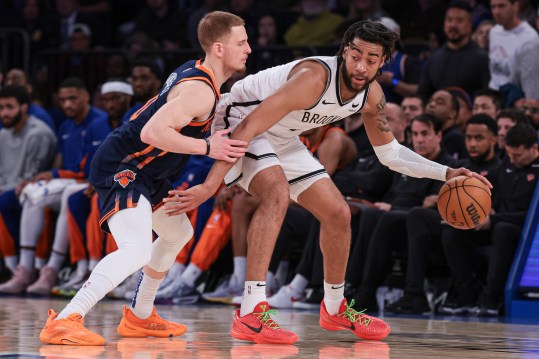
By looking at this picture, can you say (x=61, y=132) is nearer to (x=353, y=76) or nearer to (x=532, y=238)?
(x=532, y=238)

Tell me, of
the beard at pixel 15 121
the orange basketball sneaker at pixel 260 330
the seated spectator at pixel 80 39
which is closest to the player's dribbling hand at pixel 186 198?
the orange basketball sneaker at pixel 260 330

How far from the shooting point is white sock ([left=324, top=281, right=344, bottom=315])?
5.62m

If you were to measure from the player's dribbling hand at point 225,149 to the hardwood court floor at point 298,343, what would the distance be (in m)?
0.91

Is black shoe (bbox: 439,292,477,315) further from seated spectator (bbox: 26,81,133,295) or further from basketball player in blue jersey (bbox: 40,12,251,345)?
seated spectator (bbox: 26,81,133,295)

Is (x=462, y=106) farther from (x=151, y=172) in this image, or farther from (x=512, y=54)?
(x=151, y=172)

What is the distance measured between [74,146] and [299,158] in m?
4.92

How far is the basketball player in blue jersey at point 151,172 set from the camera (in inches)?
192

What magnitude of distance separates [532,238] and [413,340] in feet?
7.52

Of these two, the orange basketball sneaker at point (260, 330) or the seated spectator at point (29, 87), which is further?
the seated spectator at point (29, 87)

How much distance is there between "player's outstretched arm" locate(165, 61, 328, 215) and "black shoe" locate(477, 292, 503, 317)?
287cm

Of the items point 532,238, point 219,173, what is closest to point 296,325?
point 219,173

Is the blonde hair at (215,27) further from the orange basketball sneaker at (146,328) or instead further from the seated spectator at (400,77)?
the seated spectator at (400,77)

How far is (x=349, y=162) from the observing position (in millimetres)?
8719

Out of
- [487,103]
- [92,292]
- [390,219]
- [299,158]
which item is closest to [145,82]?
[390,219]
